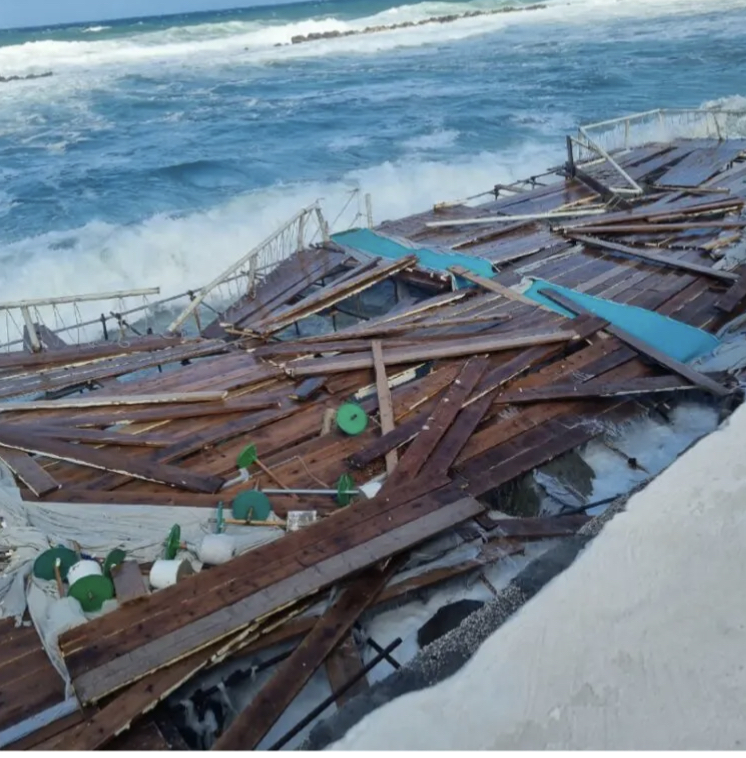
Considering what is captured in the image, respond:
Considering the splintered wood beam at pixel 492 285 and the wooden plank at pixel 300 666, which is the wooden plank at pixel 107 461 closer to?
the wooden plank at pixel 300 666

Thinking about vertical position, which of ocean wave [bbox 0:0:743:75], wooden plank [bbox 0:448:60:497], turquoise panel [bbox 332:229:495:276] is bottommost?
wooden plank [bbox 0:448:60:497]

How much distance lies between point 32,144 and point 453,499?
4583cm

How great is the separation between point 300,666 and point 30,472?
4.48 m

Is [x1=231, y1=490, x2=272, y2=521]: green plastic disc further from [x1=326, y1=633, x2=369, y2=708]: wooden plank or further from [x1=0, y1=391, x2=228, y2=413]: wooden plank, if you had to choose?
[x1=0, y1=391, x2=228, y2=413]: wooden plank

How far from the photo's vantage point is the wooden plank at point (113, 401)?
32.2 feet

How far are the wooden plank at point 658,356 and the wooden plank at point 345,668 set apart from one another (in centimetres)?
604

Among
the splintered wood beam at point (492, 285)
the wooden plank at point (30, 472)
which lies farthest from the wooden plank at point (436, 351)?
the wooden plank at point (30, 472)

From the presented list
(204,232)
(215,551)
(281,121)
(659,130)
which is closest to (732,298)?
(215,551)

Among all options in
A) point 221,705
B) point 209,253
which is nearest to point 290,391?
point 221,705

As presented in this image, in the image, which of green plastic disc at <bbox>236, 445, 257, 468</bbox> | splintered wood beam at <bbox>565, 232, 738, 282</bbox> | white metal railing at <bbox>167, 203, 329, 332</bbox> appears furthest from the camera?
white metal railing at <bbox>167, 203, 329, 332</bbox>

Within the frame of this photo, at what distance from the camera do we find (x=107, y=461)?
841 cm

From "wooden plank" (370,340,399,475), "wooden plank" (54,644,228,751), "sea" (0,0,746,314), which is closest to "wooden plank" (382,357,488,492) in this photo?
"wooden plank" (370,340,399,475)

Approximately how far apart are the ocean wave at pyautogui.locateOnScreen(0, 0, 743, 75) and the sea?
0.61 m

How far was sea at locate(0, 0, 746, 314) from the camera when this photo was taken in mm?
27156
